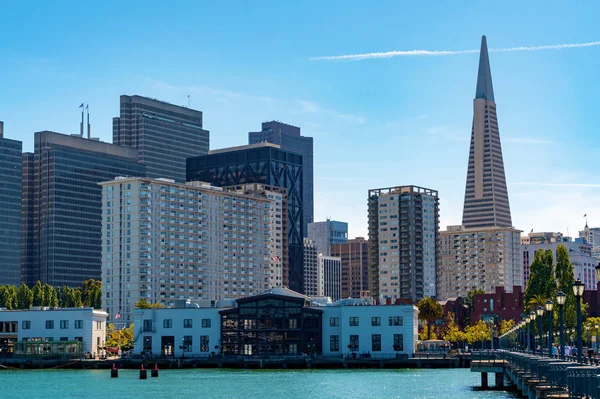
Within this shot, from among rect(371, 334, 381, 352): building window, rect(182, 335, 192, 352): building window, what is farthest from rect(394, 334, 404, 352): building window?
rect(182, 335, 192, 352): building window

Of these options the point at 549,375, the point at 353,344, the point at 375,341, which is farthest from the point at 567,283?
the point at 549,375

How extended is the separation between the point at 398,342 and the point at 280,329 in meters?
21.7

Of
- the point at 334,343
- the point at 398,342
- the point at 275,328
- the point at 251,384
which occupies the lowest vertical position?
the point at 251,384

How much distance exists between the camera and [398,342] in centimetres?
18788

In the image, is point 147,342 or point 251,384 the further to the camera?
point 147,342

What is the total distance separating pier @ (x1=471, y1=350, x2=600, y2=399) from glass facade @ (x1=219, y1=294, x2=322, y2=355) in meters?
71.1

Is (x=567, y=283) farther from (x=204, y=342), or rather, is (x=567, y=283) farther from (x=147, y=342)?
(x=147, y=342)

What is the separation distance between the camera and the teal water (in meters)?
117

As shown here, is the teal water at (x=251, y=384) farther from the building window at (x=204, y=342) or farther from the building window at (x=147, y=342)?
the building window at (x=147, y=342)

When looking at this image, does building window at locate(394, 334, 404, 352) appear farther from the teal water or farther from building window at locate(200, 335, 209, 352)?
building window at locate(200, 335, 209, 352)

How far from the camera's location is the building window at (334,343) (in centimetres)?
19162

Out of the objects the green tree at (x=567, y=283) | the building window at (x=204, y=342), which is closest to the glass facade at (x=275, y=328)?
the building window at (x=204, y=342)

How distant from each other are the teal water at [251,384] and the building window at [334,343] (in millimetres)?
18989

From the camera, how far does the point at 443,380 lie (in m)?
140
